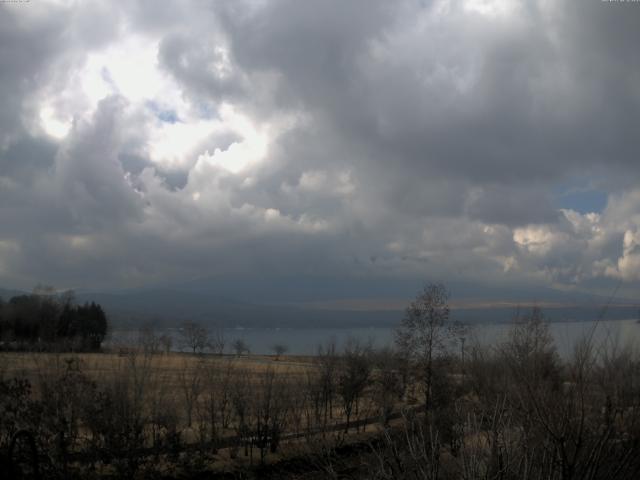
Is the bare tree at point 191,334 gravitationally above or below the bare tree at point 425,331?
below

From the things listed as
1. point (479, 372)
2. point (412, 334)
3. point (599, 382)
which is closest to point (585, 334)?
point (599, 382)

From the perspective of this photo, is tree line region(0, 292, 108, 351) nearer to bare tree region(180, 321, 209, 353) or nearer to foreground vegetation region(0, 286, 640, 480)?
bare tree region(180, 321, 209, 353)

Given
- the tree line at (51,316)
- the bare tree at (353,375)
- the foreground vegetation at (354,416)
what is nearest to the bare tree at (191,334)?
the tree line at (51,316)

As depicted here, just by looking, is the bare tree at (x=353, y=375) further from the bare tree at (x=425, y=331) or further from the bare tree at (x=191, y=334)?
the bare tree at (x=191, y=334)

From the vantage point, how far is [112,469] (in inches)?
808

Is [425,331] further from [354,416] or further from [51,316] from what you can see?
[51,316]

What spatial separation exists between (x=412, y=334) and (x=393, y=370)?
577 cm

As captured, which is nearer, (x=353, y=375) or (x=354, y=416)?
(x=353, y=375)

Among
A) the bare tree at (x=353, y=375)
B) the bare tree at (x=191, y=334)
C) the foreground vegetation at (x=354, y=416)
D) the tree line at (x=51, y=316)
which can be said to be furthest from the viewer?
the bare tree at (x=191, y=334)

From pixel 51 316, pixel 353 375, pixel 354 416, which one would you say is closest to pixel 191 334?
pixel 51 316

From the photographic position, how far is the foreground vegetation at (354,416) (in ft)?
29.1

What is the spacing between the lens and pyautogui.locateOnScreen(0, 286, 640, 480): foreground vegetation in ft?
29.1

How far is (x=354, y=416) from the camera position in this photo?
132ft

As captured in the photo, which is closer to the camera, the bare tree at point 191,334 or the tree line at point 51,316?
the tree line at point 51,316
